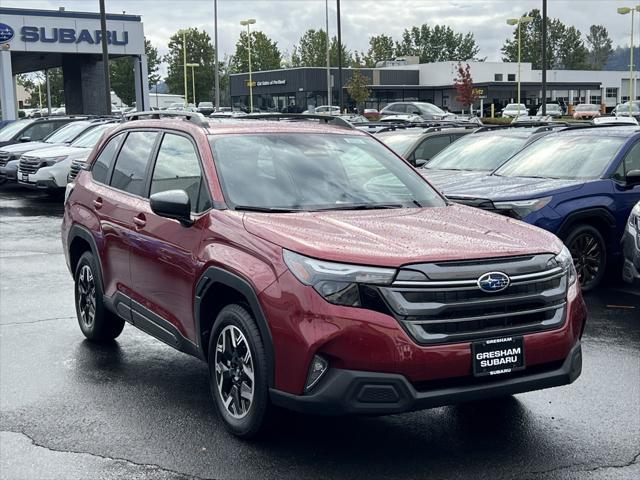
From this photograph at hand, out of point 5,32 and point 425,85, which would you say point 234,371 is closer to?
point 5,32

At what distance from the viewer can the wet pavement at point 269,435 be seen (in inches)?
175

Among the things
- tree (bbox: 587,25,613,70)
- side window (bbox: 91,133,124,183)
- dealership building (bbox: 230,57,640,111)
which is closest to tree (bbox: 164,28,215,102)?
dealership building (bbox: 230,57,640,111)

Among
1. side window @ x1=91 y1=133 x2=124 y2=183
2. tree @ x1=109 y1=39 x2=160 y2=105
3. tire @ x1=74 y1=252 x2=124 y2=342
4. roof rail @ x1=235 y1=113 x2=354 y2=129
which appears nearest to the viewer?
roof rail @ x1=235 y1=113 x2=354 y2=129

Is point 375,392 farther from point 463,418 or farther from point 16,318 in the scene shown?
point 16,318

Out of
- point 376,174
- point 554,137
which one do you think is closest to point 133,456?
point 376,174

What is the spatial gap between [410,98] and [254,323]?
83.5 metres

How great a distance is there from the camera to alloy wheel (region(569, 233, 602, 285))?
8.95 m

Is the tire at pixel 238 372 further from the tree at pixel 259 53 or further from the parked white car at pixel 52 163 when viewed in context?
the tree at pixel 259 53

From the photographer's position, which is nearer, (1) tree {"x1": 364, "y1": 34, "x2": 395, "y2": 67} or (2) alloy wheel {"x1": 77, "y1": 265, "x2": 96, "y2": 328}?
(2) alloy wheel {"x1": 77, "y1": 265, "x2": 96, "y2": 328}

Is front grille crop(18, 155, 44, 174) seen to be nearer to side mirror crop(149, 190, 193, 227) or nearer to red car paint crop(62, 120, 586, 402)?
red car paint crop(62, 120, 586, 402)

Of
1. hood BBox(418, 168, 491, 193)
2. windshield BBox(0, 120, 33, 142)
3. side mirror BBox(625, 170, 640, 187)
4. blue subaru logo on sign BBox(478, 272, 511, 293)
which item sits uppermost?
windshield BBox(0, 120, 33, 142)

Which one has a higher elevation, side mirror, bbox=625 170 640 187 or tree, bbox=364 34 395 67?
tree, bbox=364 34 395 67

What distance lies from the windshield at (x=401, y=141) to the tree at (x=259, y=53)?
90164 millimetres

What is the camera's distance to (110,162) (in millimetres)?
6801
